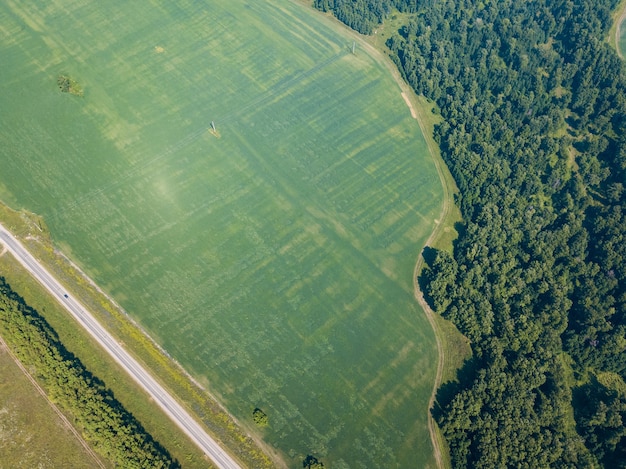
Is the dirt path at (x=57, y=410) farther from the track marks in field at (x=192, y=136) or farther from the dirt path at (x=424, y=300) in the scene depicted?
the dirt path at (x=424, y=300)

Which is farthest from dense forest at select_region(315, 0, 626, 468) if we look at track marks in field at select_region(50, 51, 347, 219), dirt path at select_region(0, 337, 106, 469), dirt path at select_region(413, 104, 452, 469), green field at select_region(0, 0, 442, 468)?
dirt path at select_region(0, 337, 106, 469)

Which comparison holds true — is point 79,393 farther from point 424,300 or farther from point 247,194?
point 424,300

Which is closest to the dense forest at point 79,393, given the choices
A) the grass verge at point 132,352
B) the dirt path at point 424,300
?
the grass verge at point 132,352

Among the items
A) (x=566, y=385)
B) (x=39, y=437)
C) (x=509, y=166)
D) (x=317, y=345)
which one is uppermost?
(x=509, y=166)

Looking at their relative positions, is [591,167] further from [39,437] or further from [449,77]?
[39,437]

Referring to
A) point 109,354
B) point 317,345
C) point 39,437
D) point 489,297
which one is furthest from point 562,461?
point 39,437

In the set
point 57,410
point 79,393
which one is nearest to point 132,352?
point 79,393
